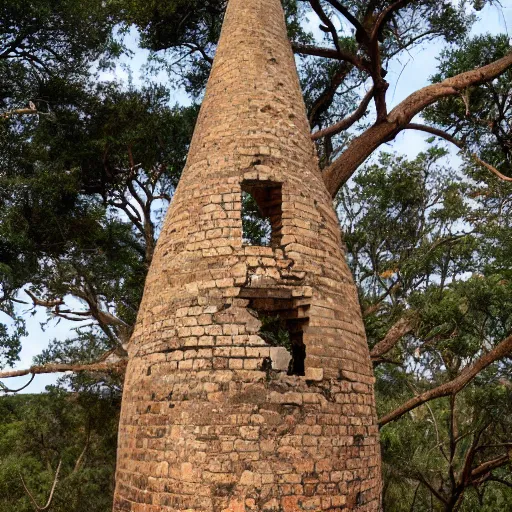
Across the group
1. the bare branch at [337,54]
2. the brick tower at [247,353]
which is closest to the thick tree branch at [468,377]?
the brick tower at [247,353]

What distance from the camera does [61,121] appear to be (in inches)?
534

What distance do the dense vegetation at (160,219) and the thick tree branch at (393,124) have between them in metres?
0.07

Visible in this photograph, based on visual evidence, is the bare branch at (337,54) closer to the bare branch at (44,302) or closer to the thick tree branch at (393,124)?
the thick tree branch at (393,124)

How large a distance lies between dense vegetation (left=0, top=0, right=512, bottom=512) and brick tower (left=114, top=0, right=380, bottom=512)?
15.9 feet

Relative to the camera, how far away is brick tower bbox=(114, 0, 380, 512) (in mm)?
4145

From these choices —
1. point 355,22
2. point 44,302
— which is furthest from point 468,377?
point 44,302

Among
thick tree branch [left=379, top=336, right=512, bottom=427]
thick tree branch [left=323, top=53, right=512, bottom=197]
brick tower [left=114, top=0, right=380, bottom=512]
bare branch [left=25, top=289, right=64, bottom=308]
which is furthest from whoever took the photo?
bare branch [left=25, top=289, right=64, bottom=308]

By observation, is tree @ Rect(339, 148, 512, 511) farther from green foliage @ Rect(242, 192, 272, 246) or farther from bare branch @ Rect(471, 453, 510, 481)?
green foliage @ Rect(242, 192, 272, 246)

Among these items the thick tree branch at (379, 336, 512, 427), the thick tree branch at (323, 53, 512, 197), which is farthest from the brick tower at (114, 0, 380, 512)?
the thick tree branch at (379, 336, 512, 427)

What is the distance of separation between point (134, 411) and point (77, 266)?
28.5ft

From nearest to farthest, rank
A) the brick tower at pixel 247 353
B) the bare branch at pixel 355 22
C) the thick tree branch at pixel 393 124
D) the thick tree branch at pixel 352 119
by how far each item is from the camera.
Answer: the brick tower at pixel 247 353 → the bare branch at pixel 355 22 → the thick tree branch at pixel 393 124 → the thick tree branch at pixel 352 119

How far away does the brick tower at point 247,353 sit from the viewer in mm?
4145

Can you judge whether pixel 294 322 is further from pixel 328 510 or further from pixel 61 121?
pixel 61 121

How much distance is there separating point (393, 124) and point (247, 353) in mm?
5960
